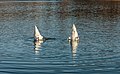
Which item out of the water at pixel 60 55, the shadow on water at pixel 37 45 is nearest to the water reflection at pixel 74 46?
the water at pixel 60 55

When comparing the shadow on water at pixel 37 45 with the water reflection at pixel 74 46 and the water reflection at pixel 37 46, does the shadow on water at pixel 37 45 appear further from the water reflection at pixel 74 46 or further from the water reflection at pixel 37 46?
the water reflection at pixel 74 46

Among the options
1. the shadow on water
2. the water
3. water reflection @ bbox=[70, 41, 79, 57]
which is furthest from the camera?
the shadow on water

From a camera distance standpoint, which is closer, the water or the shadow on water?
the water

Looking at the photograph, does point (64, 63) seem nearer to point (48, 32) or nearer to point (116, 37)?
point (116, 37)

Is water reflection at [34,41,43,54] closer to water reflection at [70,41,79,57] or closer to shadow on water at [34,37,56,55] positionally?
shadow on water at [34,37,56,55]

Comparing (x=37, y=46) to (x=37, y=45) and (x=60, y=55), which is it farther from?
(x=60, y=55)

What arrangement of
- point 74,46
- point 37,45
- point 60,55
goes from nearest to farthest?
point 60,55 < point 74,46 < point 37,45

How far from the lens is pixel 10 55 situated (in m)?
38.6

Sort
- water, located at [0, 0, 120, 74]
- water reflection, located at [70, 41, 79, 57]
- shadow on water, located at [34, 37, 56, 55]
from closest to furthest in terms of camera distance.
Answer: water, located at [0, 0, 120, 74], water reflection, located at [70, 41, 79, 57], shadow on water, located at [34, 37, 56, 55]

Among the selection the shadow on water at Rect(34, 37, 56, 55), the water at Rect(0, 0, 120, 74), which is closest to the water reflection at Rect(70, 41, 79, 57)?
the water at Rect(0, 0, 120, 74)

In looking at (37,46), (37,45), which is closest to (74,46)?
(37,46)

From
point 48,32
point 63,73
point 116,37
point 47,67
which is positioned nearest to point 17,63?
point 47,67

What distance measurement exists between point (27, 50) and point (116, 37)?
15.1 m

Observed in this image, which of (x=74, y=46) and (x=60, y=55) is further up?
(x=74, y=46)
